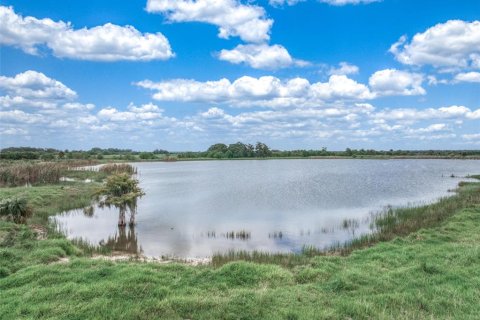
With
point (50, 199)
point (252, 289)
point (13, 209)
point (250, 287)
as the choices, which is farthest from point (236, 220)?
point (50, 199)

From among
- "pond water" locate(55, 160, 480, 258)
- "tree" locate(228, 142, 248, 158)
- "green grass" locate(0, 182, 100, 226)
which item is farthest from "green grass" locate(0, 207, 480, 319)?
"tree" locate(228, 142, 248, 158)

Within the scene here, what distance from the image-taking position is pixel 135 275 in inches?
321

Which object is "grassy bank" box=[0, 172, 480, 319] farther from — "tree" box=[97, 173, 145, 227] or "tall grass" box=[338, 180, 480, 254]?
"tree" box=[97, 173, 145, 227]

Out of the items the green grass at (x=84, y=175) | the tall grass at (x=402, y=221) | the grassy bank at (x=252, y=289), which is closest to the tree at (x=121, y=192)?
the grassy bank at (x=252, y=289)

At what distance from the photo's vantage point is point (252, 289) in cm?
796

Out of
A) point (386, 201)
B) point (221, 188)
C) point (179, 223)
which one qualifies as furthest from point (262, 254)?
point (221, 188)

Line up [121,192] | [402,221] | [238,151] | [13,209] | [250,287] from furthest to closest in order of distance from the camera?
[238,151]
[121,192]
[402,221]
[13,209]
[250,287]

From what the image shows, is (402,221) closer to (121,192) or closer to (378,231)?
Result: (378,231)

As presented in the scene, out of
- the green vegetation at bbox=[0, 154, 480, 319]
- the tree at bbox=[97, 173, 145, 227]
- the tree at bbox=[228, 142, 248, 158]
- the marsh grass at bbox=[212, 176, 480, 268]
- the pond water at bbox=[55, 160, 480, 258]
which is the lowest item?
the pond water at bbox=[55, 160, 480, 258]

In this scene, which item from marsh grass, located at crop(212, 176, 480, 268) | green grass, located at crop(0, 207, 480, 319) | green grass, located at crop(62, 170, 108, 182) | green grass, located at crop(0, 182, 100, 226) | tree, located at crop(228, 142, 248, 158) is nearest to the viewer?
green grass, located at crop(0, 207, 480, 319)

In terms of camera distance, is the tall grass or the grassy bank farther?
the tall grass

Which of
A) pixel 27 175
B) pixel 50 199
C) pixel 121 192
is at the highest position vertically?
pixel 27 175

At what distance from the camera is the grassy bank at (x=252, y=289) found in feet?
21.4

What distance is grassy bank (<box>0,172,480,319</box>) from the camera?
651 cm
